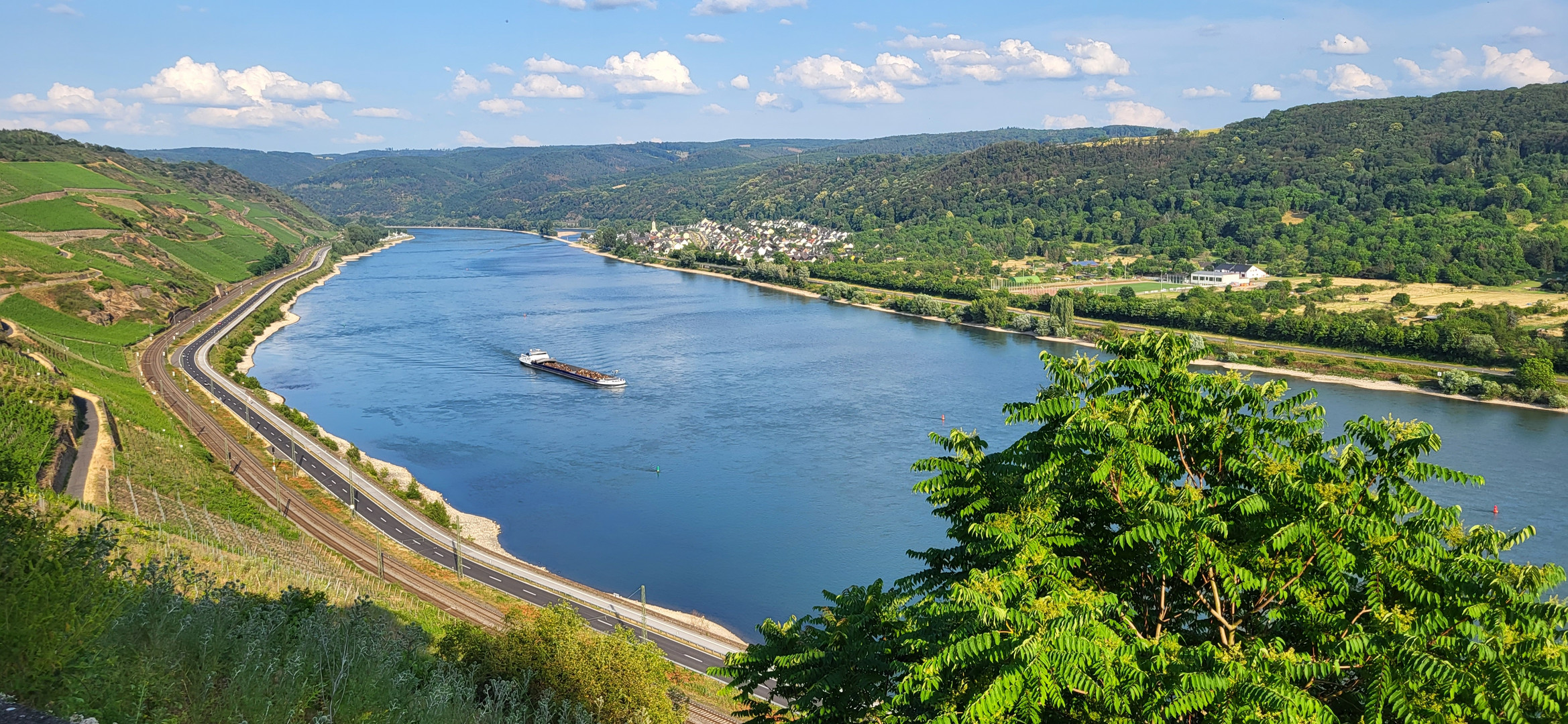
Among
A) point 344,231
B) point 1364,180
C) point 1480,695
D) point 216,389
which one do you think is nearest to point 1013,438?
point 1480,695

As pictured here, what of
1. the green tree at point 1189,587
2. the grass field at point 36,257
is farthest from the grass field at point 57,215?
the green tree at point 1189,587

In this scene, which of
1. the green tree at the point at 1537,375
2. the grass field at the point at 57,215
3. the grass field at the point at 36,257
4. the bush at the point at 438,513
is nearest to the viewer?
the bush at the point at 438,513

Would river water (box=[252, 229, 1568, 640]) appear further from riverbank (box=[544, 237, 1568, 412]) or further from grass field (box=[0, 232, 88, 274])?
grass field (box=[0, 232, 88, 274])

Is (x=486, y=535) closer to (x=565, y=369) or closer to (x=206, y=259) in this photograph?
(x=565, y=369)

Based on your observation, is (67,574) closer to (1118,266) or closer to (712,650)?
(712,650)

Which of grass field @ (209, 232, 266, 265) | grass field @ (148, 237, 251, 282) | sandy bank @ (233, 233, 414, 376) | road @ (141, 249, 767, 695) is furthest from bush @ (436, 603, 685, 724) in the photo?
grass field @ (209, 232, 266, 265)

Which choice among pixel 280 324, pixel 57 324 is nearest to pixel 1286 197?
pixel 280 324

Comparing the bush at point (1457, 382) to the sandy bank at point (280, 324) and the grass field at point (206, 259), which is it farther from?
the grass field at point (206, 259)
